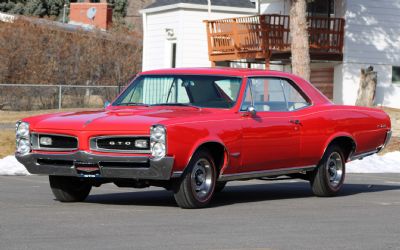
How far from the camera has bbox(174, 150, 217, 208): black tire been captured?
467 inches

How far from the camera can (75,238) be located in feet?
30.7

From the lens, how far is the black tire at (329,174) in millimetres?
14039

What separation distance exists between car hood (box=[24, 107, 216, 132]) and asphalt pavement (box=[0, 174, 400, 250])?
912mm

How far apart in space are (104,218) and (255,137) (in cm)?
266

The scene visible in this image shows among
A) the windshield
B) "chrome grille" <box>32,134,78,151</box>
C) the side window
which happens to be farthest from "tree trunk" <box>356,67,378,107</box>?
"chrome grille" <box>32,134,78,151</box>

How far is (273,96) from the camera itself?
13805mm

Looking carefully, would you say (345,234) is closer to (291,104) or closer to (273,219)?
(273,219)

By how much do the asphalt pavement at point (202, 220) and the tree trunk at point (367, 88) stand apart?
2051 cm

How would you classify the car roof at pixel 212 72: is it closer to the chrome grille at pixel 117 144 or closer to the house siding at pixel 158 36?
the chrome grille at pixel 117 144

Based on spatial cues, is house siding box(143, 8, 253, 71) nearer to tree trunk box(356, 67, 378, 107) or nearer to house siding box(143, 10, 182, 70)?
house siding box(143, 10, 182, 70)

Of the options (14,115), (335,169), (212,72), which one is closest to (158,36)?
(14,115)

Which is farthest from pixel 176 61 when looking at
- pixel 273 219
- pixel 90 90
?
pixel 273 219

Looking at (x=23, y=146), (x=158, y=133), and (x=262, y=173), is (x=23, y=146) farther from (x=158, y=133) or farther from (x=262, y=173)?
(x=262, y=173)

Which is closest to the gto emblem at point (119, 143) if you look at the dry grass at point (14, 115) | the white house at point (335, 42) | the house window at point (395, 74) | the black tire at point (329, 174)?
the black tire at point (329, 174)
